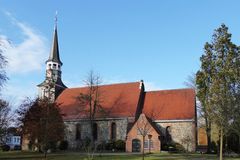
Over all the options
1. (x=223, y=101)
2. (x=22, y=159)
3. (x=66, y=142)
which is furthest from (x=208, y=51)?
(x=66, y=142)

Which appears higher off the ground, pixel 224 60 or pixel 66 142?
pixel 224 60

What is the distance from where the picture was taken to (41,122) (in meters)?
40.3

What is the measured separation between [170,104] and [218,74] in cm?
1912

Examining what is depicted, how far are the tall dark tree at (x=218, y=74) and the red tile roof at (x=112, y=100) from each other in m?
17.3

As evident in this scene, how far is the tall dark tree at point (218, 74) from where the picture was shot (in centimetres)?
3000

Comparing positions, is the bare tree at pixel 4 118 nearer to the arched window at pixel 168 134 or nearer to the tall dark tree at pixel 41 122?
the tall dark tree at pixel 41 122

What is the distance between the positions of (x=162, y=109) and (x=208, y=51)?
16.7 m

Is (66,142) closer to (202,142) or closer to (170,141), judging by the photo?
(170,141)

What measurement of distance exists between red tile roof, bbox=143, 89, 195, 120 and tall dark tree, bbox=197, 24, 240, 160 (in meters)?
13.0

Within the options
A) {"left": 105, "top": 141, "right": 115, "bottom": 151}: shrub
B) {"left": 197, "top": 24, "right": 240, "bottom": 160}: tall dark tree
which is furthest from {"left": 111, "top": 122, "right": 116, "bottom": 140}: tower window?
{"left": 197, "top": 24, "right": 240, "bottom": 160}: tall dark tree

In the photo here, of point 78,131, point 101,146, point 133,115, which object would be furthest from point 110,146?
point 78,131

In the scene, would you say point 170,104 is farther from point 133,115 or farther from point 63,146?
point 63,146

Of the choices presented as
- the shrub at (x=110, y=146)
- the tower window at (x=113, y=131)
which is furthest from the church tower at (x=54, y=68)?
the shrub at (x=110, y=146)

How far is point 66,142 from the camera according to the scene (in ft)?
185
